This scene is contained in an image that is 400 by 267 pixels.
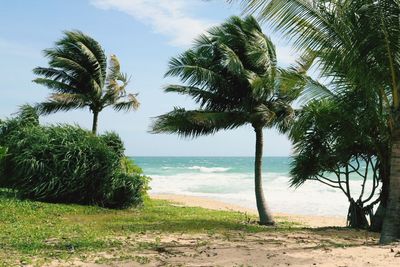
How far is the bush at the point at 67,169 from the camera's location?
14.9 m

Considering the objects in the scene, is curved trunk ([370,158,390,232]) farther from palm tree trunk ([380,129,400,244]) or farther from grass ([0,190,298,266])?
A: palm tree trunk ([380,129,400,244])

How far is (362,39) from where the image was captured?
8664mm

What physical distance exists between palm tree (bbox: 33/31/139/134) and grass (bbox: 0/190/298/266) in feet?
28.2

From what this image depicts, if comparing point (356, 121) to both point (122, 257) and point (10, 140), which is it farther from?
point (10, 140)

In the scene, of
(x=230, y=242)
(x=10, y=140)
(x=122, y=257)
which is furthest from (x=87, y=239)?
(x=10, y=140)

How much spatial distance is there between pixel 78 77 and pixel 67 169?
29.6 feet

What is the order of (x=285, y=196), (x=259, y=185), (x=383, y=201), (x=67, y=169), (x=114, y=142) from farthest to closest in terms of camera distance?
(x=285, y=196), (x=114, y=142), (x=259, y=185), (x=67, y=169), (x=383, y=201)

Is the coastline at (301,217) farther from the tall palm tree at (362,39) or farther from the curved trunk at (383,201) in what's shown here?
the tall palm tree at (362,39)

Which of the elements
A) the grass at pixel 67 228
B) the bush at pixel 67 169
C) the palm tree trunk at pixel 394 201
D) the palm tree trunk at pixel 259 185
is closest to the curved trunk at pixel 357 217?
the grass at pixel 67 228

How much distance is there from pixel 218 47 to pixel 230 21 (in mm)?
963

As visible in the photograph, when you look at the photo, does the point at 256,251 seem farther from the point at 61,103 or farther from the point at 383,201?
the point at 61,103

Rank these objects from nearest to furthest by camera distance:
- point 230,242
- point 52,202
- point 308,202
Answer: point 230,242 → point 52,202 → point 308,202

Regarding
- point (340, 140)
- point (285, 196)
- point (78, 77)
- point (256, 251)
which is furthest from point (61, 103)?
point (285, 196)

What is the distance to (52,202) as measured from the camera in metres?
15.1
